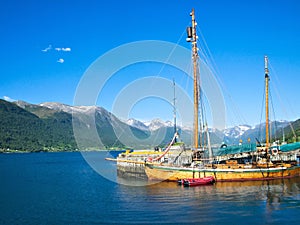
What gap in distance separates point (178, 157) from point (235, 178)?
17.6 m

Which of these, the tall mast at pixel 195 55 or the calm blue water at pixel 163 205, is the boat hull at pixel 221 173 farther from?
the tall mast at pixel 195 55

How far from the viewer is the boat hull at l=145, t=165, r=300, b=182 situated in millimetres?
62000

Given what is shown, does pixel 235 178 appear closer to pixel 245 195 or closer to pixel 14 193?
pixel 245 195

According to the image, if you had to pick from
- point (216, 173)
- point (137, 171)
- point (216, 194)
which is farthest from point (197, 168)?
point (137, 171)

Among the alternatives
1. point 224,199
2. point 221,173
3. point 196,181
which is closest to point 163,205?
point 224,199

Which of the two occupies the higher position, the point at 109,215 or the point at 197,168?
the point at 197,168

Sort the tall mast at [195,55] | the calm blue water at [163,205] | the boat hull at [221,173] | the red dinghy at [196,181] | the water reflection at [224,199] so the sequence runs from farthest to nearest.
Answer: the tall mast at [195,55] < the boat hull at [221,173] < the red dinghy at [196,181] < the water reflection at [224,199] < the calm blue water at [163,205]

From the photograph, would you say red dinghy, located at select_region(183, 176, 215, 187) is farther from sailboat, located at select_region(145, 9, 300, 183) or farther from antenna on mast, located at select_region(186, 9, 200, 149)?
antenna on mast, located at select_region(186, 9, 200, 149)

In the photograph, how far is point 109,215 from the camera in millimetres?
39438

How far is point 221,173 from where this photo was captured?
62156 mm

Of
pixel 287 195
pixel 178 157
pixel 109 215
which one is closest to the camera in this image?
pixel 109 215

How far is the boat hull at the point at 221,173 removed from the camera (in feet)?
203

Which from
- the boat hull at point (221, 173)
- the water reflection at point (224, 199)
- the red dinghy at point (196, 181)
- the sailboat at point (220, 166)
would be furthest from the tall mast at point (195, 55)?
the water reflection at point (224, 199)

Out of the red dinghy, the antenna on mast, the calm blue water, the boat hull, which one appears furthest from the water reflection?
the antenna on mast
